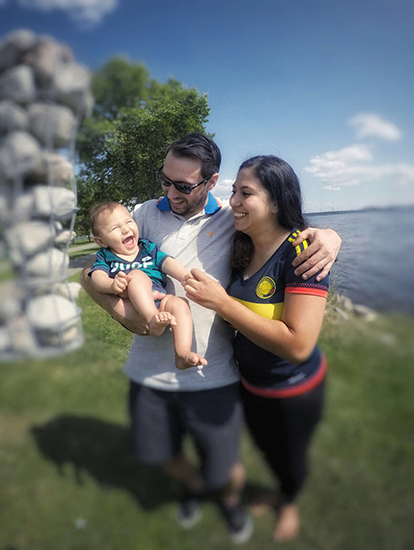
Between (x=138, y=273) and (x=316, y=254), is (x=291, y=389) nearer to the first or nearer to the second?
(x=316, y=254)

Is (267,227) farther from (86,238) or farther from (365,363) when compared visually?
(365,363)

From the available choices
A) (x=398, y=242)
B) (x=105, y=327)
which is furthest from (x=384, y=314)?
(x=105, y=327)

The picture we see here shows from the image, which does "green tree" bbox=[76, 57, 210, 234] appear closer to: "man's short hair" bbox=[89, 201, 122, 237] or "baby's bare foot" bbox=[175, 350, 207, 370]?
"man's short hair" bbox=[89, 201, 122, 237]

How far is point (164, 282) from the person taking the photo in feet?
3.71

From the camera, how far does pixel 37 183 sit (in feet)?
1.63

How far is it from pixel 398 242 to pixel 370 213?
0.53 ft

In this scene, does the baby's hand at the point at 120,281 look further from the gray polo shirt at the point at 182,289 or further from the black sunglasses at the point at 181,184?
the black sunglasses at the point at 181,184

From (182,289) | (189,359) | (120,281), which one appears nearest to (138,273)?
(120,281)

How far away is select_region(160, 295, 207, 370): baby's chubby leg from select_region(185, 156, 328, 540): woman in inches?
3.0

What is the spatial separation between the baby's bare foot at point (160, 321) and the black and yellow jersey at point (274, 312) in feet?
0.83

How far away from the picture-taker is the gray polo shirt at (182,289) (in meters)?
1.11

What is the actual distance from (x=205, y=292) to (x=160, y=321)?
0.51 feet

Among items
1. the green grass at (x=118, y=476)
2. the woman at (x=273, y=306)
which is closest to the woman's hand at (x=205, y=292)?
the woman at (x=273, y=306)

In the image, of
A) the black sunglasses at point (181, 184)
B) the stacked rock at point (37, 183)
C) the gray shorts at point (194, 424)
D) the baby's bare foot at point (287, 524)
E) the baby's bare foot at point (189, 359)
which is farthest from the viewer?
the baby's bare foot at point (287, 524)
